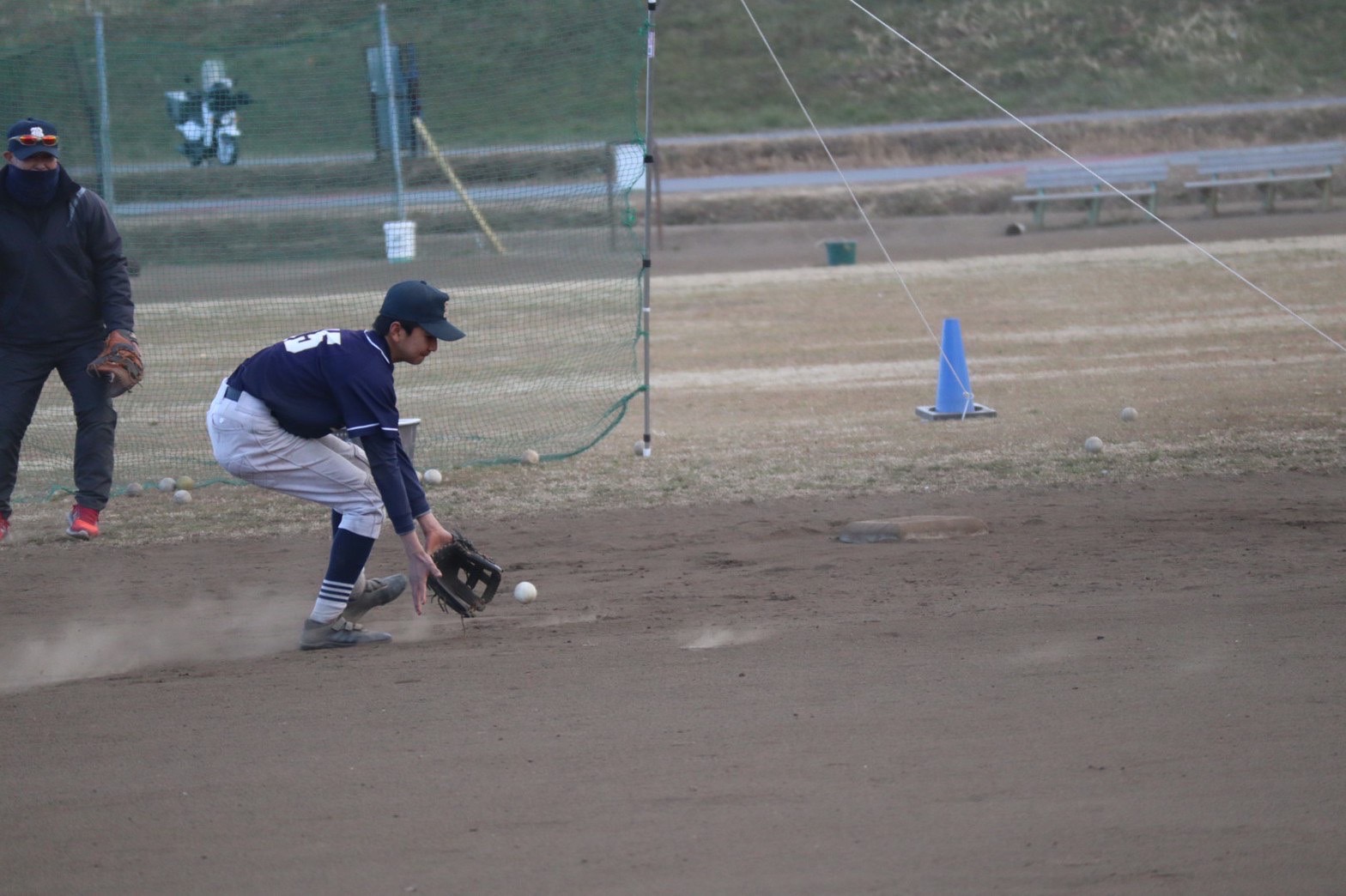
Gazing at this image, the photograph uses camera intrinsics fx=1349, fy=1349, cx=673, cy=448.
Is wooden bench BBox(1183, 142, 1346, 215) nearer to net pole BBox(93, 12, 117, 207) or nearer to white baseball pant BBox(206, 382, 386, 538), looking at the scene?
net pole BBox(93, 12, 117, 207)

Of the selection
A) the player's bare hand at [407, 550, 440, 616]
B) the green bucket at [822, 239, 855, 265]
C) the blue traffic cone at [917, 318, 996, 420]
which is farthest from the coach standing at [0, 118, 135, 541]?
the green bucket at [822, 239, 855, 265]

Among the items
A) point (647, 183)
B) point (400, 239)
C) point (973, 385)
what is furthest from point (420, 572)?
point (400, 239)

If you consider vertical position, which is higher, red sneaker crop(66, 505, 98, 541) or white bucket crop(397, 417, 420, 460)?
white bucket crop(397, 417, 420, 460)

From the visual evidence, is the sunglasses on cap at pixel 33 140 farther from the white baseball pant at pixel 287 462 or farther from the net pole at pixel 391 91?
the net pole at pixel 391 91

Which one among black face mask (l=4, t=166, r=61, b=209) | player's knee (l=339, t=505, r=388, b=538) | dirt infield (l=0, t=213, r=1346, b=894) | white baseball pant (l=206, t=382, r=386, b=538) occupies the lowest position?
dirt infield (l=0, t=213, r=1346, b=894)

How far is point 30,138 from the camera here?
23.3ft

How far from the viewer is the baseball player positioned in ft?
17.1

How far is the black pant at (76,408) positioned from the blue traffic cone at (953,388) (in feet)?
19.5

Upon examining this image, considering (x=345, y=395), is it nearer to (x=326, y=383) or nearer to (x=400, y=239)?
(x=326, y=383)

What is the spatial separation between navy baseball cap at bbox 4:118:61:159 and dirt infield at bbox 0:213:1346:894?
89.0 inches

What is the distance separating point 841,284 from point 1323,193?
10939mm

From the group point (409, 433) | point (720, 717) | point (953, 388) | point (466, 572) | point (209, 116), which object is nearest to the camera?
point (720, 717)

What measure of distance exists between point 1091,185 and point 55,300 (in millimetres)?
20648

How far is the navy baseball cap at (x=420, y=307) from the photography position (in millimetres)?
5246
